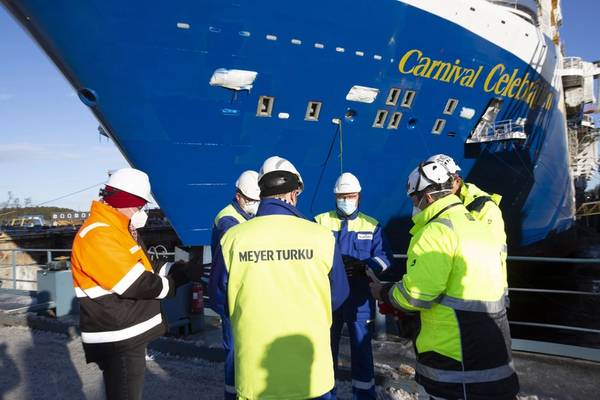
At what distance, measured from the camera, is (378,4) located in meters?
7.53

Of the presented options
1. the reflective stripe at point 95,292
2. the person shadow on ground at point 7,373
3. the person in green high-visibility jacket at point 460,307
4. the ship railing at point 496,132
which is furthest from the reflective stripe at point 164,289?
the ship railing at point 496,132

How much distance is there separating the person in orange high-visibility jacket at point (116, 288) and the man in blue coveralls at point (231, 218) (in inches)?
31.0

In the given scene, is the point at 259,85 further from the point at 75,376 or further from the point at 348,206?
the point at 75,376

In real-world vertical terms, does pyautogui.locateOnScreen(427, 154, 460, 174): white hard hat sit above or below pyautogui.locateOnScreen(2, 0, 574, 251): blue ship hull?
below

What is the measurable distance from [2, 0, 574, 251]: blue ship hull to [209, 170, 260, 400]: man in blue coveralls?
392 cm

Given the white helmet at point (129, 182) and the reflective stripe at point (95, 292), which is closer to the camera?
the reflective stripe at point (95, 292)

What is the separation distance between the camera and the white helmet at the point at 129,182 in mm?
2360

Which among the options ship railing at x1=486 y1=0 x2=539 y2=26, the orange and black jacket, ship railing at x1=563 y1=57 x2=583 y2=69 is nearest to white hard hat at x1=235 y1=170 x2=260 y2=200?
the orange and black jacket

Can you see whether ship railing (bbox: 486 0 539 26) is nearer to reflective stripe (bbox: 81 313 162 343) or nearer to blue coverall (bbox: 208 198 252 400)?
blue coverall (bbox: 208 198 252 400)

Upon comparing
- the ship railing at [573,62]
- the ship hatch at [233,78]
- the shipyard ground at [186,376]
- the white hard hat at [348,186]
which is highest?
the ship railing at [573,62]

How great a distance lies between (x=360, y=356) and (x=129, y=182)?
218 cm

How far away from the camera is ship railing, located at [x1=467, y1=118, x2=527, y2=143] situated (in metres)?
9.73

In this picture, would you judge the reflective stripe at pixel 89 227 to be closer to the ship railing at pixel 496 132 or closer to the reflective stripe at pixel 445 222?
the reflective stripe at pixel 445 222

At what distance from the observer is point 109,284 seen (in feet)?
7.10
